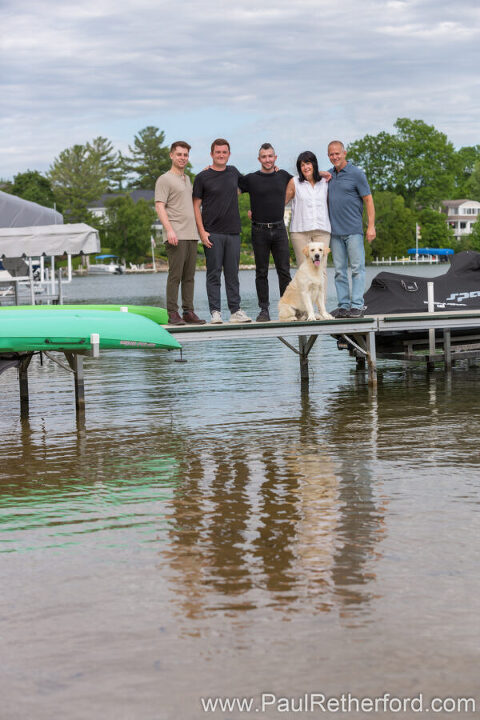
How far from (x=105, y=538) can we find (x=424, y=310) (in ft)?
33.0

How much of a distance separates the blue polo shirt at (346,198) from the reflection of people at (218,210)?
1.23m

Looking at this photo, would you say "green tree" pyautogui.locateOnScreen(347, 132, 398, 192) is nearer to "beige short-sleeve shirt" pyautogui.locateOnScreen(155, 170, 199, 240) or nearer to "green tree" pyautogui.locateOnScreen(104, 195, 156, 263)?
"green tree" pyautogui.locateOnScreen(104, 195, 156, 263)

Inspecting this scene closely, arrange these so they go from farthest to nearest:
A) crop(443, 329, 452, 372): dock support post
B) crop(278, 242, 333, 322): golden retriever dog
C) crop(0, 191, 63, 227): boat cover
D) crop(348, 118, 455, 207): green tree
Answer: crop(348, 118, 455, 207): green tree, crop(0, 191, 63, 227): boat cover, crop(443, 329, 452, 372): dock support post, crop(278, 242, 333, 322): golden retriever dog

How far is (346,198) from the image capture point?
39.3 feet

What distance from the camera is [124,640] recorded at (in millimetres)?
5016

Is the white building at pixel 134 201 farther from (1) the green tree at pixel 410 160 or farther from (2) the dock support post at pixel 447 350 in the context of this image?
(2) the dock support post at pixel 447 350

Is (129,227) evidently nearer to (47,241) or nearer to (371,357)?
(47,241)

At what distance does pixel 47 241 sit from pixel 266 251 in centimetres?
1344

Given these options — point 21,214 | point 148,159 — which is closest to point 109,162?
point 148,159

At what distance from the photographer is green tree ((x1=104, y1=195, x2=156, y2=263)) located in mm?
140250

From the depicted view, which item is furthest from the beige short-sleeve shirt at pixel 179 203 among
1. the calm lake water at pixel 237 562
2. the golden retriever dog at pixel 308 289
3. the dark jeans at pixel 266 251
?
the calm lake water at pixel 237 562

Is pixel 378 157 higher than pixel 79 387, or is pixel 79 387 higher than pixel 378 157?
pixel 378 157

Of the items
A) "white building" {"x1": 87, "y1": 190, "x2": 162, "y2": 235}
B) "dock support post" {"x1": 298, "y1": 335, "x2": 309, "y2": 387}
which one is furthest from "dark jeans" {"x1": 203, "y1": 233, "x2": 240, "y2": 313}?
"white building" {"x1": 87, "y1": 190, "x2": 162, "y2": 235}

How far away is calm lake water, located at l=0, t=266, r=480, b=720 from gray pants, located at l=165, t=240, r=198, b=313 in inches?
59.2
